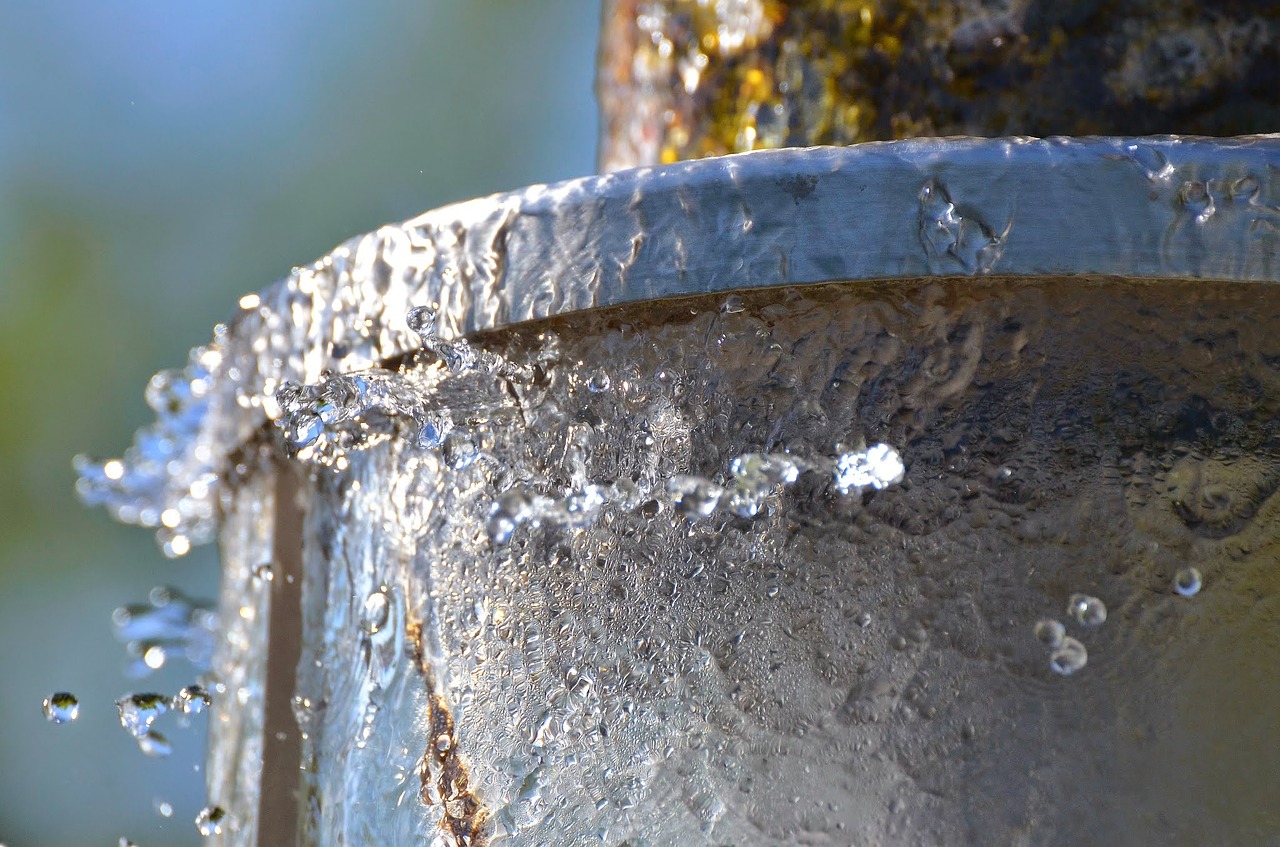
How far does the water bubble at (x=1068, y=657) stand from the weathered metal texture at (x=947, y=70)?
20.0 inches

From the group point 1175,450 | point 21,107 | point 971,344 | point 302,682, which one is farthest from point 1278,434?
point 21,107

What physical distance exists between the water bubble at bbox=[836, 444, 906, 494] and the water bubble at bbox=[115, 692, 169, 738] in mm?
662

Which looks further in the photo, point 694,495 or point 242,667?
point 242,667

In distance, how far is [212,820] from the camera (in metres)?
0.90

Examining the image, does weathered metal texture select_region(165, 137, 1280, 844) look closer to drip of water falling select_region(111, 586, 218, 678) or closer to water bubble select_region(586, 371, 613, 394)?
water bubble select_region(586, 371, 613, 394)

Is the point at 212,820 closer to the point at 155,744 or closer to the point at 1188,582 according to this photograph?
the point at 155,744

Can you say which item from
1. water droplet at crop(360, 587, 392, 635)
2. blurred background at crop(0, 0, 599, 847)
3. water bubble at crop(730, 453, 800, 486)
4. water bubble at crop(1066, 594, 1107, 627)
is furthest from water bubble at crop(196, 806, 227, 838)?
blurred background at crop(0, 0, 599, 847)

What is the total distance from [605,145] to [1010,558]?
35.5 inches

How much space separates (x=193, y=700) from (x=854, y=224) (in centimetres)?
65

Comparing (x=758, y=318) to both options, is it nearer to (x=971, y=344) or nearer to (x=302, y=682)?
(x=971, y=344)

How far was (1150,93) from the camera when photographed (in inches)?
→ 37.5

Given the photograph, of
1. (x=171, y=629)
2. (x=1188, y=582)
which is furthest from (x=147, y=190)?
(x=1188, y=582)

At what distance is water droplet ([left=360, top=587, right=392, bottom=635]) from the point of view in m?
0.72

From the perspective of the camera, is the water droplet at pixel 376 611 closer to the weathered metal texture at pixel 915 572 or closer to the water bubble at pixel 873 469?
the weathered metal texture at pixel 915 572
